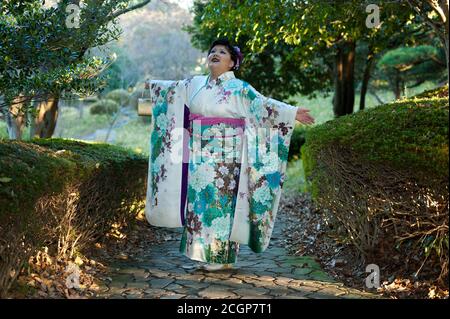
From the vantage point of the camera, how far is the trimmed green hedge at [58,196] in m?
3.44

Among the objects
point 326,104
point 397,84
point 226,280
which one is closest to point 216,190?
point 226,280

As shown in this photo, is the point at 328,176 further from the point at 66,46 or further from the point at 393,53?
the point at 393,53

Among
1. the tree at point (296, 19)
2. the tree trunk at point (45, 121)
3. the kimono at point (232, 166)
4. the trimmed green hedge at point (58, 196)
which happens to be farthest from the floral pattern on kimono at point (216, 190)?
the tree trunk at point (45, 121)

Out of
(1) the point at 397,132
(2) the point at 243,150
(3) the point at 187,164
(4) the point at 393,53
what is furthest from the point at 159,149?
(4) the point at 393,53

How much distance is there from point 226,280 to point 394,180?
1.55 meters

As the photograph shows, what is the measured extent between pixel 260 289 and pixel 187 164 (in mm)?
1409

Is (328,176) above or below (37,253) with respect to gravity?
above

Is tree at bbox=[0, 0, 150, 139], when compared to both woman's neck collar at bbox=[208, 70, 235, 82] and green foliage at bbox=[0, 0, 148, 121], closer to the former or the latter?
green foliage at bbox=[0, 0, 148, 121]

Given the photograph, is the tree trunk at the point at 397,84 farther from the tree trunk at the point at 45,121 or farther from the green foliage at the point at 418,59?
the tree trunk at the point at 45,121

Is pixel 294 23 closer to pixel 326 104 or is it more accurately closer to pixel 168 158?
pixel 168 158

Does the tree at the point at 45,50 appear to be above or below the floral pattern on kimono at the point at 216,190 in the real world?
above

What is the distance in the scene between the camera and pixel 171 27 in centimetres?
2481

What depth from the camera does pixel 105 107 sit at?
2023cm

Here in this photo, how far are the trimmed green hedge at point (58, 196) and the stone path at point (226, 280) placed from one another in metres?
0.49
